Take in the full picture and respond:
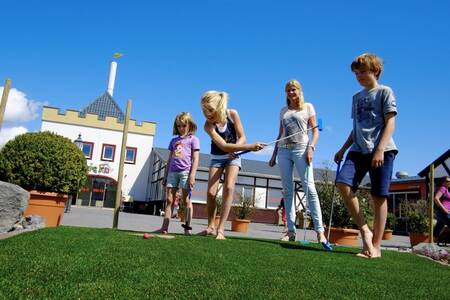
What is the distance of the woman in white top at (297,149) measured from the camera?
4.69m

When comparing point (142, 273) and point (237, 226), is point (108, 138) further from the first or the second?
point (142, 273)

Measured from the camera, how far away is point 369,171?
3.79 meters

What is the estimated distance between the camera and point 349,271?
8.83 feet

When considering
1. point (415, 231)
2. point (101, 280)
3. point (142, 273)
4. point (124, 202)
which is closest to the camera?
point (101, 280)

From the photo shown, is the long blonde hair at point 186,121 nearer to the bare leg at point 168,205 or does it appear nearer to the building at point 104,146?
the bare leg at point 168,205

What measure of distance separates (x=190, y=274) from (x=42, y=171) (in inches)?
182

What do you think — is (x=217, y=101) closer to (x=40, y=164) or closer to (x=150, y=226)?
(x=40, y=164)

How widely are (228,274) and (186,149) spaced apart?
10.3ft

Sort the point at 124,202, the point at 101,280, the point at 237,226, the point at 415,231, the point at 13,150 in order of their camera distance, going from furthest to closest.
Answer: the point at 124,202, the point at 237,226, the point at 415,231, the point at 13,150, the point at 101,280

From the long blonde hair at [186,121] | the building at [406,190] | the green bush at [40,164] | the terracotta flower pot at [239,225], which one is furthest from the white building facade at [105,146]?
the long blonde hair at [186,121]

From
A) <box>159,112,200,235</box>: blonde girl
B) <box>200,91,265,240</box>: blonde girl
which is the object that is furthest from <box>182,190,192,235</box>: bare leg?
<box>200,91,265,240</box>: blonde girl

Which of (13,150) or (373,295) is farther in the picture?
(13,150)

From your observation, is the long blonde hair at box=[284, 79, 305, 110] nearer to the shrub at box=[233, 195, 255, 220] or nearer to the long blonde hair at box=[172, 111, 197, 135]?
the long blonde hair at box=[172, 111, 197, 135]

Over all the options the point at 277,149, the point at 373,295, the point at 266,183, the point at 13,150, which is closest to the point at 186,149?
the point at 277,149
